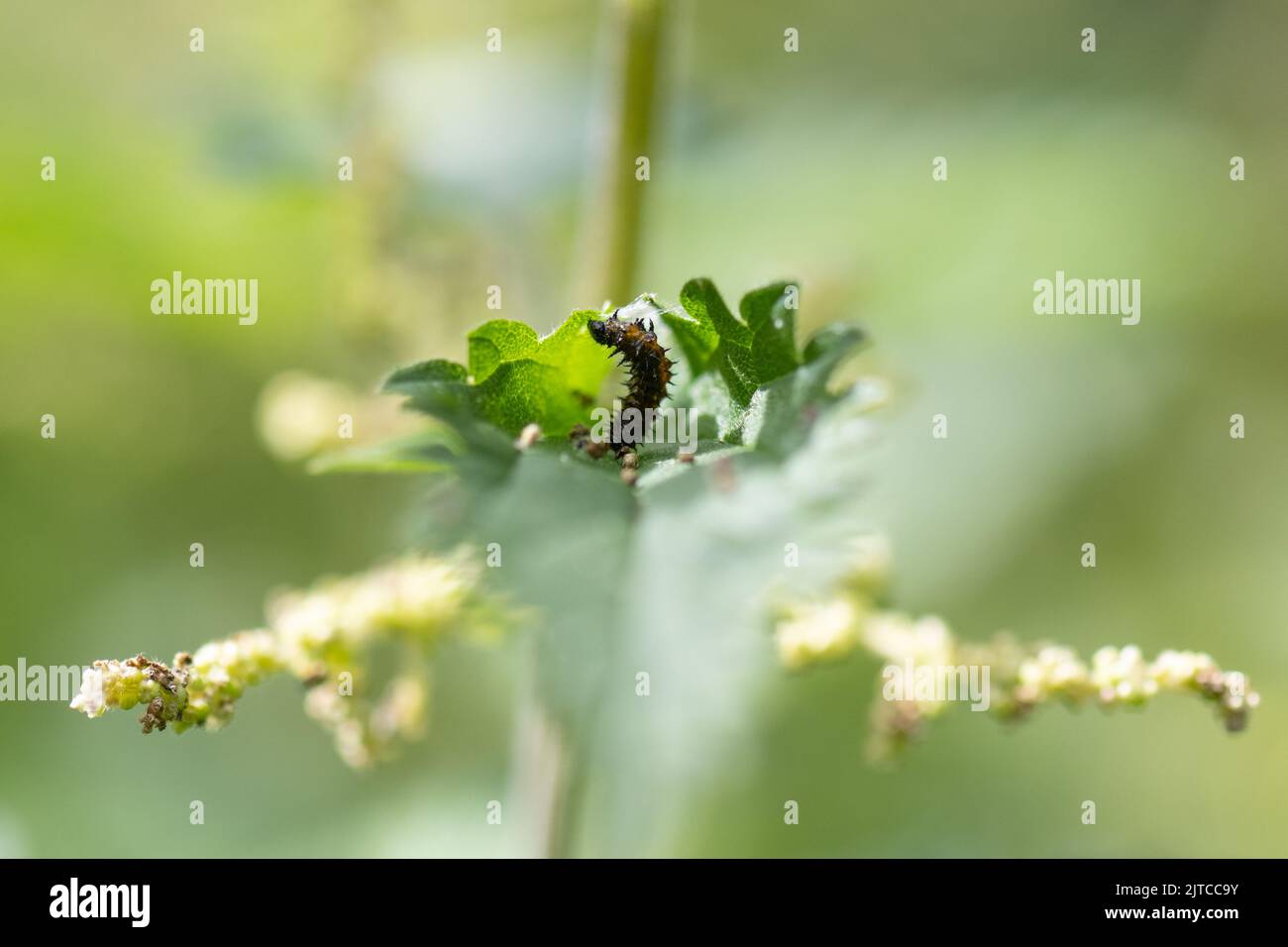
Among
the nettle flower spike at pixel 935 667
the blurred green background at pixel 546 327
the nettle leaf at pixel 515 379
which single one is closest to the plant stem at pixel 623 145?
the nettle leaf at pixel 515 379

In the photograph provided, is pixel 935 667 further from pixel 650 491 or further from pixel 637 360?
pixel 637 360

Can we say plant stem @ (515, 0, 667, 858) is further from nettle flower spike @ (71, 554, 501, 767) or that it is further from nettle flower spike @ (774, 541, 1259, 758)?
nettle flower spike @ (774, 541, 1259, 758)

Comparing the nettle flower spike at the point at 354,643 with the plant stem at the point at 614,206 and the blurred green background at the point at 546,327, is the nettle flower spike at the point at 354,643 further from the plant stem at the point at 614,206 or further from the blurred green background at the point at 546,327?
the blurred green background at the point at 546,327

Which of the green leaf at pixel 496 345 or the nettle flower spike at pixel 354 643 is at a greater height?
the green leaf at pixel 496 345

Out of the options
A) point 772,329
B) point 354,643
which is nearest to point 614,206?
point 772,329

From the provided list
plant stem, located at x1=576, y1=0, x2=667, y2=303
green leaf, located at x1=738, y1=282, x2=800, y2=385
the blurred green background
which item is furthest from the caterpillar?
the blurred green background

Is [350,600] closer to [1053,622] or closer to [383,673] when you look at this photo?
[383,673]
